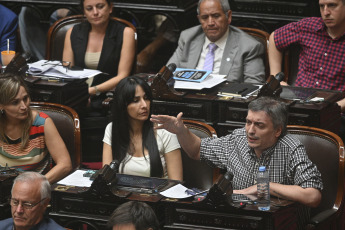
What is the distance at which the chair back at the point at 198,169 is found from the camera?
12.8 ft

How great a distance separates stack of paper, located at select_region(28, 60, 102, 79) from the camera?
4.87 metres

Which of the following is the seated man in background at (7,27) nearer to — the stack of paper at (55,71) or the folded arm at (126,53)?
the stack of paper at (55,71)

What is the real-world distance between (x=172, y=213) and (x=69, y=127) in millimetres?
1103

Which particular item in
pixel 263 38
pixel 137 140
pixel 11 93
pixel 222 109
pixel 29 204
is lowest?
pixel 29 204

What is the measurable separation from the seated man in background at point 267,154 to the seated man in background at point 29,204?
704 millimetres

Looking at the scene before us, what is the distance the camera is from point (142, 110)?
393cm

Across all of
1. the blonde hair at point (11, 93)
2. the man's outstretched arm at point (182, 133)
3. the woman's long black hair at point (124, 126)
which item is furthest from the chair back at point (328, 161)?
the blonde hair at point (11, 93)

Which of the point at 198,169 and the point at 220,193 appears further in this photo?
the point at 198,169

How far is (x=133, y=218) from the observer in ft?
9.62

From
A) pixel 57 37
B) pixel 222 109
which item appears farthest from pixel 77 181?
pixel 57 37

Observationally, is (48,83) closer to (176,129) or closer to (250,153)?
(176,129)

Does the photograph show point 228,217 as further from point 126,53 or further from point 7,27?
point 7,27

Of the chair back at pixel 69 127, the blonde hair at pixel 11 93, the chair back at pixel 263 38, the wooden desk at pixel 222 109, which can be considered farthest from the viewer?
the chair back at pixel 263 38

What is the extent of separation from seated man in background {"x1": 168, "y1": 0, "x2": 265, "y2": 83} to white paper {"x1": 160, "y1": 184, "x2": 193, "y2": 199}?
1.67 metres
